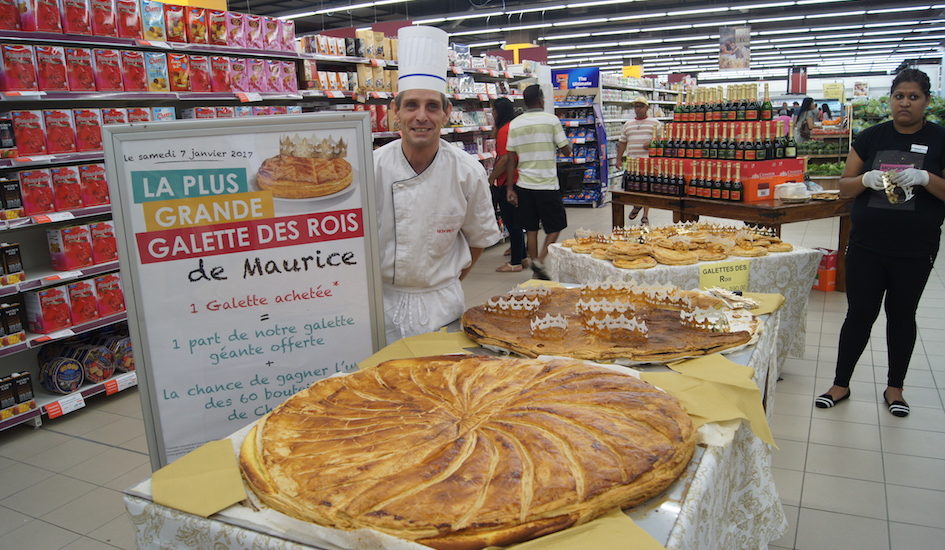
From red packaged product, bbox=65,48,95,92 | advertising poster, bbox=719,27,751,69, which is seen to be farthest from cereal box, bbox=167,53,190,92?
advertising poster, bbox=719,27,751,69

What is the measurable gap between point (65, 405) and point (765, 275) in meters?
4.10

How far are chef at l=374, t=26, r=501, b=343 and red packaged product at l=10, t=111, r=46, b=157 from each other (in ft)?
8.61

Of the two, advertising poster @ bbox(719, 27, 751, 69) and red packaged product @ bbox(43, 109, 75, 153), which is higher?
advertising poster @ bbox(719, 27, 751, 69)

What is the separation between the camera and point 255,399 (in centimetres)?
174

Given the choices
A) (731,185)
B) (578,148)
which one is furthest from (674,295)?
(578,148)

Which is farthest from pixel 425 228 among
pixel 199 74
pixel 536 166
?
pixel 536 166

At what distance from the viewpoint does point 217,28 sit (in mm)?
4676

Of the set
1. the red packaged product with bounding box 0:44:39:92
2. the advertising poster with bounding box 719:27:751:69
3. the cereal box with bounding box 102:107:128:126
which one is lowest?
the cereal box with bounding box 102:107:128:126

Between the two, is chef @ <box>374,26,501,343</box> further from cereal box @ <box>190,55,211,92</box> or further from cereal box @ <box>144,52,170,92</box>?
cereal box @ <box>190,55,211,92</box>

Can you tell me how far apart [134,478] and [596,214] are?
9287mm

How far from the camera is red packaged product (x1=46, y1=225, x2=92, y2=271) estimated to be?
12.7 feet

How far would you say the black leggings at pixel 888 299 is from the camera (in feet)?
10.6

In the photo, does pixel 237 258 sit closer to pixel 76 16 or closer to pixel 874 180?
pixel 874 180

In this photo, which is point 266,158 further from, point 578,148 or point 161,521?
point 578,148
